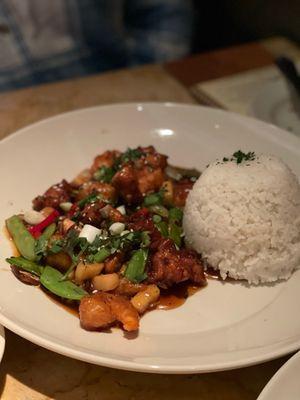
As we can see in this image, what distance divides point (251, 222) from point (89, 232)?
62cm

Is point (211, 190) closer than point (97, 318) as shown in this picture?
No

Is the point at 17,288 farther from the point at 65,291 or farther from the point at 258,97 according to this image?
the point at 258,97

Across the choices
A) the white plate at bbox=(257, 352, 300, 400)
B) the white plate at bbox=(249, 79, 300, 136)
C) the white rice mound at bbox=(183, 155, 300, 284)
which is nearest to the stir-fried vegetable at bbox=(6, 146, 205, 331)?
the white rice mound at bbox=(183, 155, 300, 284)

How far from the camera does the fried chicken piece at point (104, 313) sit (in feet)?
5.24

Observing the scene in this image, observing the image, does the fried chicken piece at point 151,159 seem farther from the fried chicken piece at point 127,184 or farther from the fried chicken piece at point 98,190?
the fried chicken piece at point 98,190

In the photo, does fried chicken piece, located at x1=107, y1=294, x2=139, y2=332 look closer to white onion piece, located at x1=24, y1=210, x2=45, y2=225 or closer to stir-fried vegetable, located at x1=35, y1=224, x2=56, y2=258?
stir-fried vegetable, located at x1=35, y1=224, x2=56, y2=258

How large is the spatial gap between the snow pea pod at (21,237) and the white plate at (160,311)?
0.04m

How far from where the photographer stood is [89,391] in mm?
1577

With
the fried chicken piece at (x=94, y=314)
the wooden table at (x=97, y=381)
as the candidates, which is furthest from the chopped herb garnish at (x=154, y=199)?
the wooden table at (x=97, y=381)

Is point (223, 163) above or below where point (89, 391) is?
above

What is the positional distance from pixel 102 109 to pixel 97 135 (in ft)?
0.50

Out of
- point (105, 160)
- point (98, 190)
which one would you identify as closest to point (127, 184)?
point (98, 190)

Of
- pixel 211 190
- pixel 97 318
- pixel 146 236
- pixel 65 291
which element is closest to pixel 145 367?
pixel 97 318

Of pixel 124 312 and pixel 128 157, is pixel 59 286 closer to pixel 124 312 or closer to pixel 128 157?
pixel 124 312
